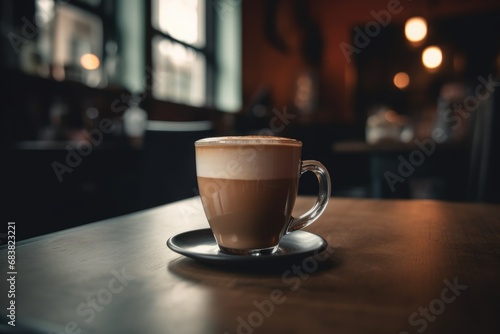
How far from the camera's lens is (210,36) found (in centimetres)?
581

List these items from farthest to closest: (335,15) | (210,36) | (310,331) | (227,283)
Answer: (335,15) < (210,36) < (227,283) < (310,331)

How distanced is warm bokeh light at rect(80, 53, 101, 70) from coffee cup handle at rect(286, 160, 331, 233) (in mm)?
3219

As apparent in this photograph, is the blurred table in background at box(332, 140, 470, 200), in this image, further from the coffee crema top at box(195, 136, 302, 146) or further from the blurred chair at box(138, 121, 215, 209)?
the coffee crema top at box(195, 136, 302, 146)

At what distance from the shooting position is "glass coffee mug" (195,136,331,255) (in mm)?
521

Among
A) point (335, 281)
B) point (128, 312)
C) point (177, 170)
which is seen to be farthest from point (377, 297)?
point (177, 170)

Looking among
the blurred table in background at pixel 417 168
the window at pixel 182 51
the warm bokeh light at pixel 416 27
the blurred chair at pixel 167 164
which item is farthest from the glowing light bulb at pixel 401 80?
the blurred chair at pixel 167 164

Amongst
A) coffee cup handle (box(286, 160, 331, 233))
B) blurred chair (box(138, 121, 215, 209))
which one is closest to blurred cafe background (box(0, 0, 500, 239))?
blurred chair (box(138, 121, 215, 209))

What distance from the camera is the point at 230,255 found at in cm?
47

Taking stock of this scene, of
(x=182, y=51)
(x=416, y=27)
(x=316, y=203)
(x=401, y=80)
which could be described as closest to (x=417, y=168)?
(x=316, y=203)

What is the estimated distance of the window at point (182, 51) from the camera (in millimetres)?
4604

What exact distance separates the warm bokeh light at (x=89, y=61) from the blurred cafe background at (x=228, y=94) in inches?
0.6

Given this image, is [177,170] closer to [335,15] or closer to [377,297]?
[377,297]

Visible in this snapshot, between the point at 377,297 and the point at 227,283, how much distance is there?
0.13 metres

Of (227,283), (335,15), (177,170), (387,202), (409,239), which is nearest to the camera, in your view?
(227,283)
